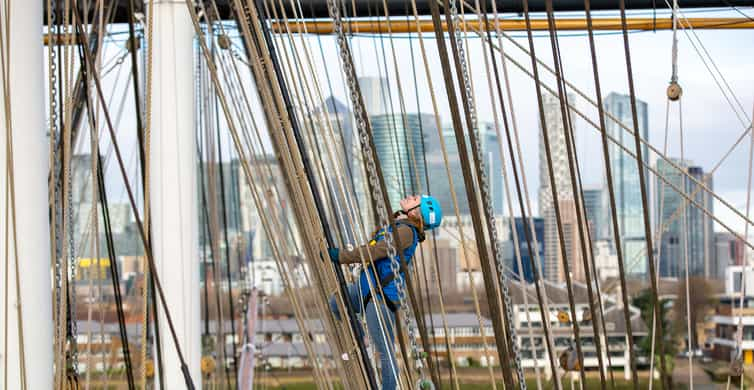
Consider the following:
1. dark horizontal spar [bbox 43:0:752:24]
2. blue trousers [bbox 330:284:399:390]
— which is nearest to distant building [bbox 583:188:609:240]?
dark horizontal spar [bbox 43:0:752:24]

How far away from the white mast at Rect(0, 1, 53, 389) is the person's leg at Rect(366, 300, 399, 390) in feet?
2.71

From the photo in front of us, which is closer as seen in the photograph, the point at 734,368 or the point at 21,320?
the point at 21,320

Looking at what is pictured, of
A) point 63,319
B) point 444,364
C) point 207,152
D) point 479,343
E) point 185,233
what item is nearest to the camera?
point 63,319

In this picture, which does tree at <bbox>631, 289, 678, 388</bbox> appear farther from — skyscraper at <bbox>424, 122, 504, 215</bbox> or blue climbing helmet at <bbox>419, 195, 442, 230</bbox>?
blue climbing helmet at <bbox>419, 195, 442, 230</bbox>

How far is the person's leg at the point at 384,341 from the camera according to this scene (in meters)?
2.38

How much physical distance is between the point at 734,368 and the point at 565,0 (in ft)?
8.35

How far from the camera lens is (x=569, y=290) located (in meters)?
2.01

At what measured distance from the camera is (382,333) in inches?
93.8

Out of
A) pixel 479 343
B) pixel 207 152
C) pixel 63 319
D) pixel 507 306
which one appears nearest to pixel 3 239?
pixel 63 319

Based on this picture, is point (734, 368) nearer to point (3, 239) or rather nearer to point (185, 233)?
point (185, 233)

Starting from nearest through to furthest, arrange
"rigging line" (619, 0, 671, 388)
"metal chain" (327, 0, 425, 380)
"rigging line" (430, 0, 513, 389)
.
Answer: "rigging line" (430, 0, 513, 389)
"rigging line" (619, 0, 671, 388)
"metal chain" (327, 0, 425, 380)

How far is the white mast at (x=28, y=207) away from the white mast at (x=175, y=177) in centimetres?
210

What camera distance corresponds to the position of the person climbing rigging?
2.27 m

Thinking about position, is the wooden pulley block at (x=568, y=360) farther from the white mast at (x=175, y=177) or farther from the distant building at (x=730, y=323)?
the distant building at (x=730, y=323)
